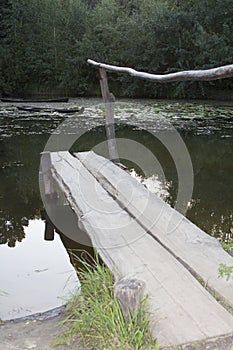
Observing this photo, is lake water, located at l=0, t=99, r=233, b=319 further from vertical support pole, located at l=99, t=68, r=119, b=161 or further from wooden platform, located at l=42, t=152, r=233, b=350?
vertical support pole, located at l=99, t=68, r=119, b=161

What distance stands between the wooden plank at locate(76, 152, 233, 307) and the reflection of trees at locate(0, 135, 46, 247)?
103 centimetres

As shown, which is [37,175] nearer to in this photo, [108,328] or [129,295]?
[108,328]

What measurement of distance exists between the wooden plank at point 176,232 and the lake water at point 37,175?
646mm

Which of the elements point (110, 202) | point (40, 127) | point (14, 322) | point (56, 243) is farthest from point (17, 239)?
point (40, 127)

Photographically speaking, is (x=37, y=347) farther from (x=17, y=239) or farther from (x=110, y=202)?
(x=17, y=239)

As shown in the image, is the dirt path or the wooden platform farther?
the dirt path

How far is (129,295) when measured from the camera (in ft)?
4.81

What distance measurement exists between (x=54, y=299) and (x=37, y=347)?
38.3 inches

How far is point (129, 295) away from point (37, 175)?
4340 millimetres

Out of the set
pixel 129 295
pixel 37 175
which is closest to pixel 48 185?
pixel 37 175

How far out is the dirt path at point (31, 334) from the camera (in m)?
1.69

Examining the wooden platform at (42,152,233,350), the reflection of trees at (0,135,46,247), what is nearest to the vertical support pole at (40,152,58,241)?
the reflection of trees at (0,135,46,247)

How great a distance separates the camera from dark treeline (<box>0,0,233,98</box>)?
14359 mm

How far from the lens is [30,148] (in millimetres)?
7270
